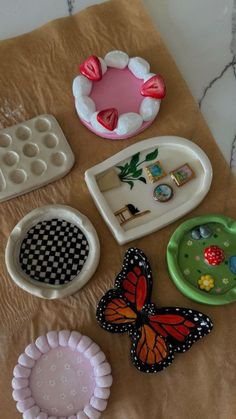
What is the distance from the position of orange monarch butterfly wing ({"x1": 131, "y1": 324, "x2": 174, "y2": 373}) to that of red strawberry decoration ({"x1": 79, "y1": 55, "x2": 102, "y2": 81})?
577 millimetres

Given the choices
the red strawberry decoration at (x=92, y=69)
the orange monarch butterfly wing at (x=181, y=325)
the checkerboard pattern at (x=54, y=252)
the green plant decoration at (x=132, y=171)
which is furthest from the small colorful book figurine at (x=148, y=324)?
the red strawberry decoration at (x=92, y=69)

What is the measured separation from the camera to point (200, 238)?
3.61 ft

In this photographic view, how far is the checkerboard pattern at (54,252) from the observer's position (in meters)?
1.07

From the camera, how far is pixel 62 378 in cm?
102

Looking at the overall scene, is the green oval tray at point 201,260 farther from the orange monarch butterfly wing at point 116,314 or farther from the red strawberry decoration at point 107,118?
the red strawberry decoration at point 107,118

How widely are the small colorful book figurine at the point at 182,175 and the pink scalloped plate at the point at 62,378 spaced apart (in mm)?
391

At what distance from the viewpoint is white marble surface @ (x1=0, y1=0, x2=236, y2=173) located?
A: 4.08 feet

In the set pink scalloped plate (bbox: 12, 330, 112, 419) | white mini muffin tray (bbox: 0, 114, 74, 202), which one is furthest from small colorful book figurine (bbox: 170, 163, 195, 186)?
pink scalloped plate (bbox: 12, 330, 112, 419)

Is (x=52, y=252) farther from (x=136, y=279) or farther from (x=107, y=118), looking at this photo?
(x=107, y=118)

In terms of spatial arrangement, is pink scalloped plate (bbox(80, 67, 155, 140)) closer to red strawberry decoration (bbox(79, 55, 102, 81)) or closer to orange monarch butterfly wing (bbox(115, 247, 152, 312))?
red strawberry decoration (bbox(79, 55, 102, 81))

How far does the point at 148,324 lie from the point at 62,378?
0.66ft

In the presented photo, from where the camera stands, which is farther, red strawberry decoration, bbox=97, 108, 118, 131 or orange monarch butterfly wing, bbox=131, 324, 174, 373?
red strawberry decoration, bbox=97, 108, 118, 131

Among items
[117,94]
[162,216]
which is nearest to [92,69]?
[117,94]

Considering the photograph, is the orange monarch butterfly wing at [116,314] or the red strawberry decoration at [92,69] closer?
the orange monarch butterfly wing at [116,314]
